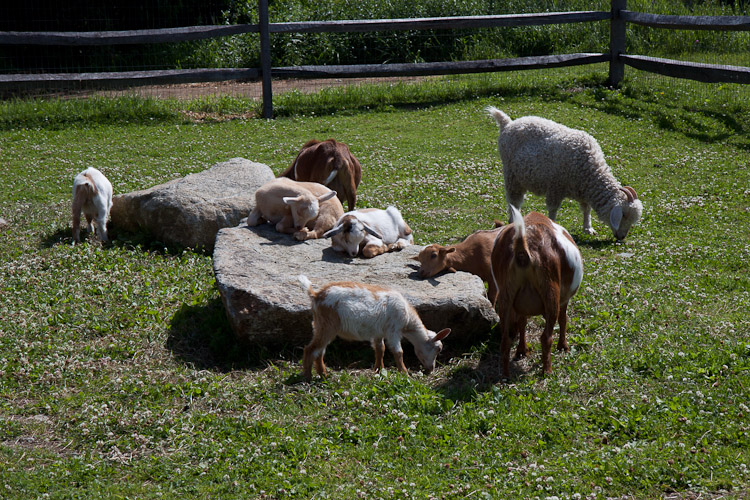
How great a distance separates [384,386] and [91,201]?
4.90 meters

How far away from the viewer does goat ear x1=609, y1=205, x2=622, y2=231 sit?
891 centimetres

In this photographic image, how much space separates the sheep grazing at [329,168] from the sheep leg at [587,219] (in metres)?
2.87

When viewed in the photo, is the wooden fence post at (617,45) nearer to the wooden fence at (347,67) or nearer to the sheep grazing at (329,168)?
the wooden fence at (347,67)

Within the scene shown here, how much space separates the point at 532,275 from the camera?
5.56 metres

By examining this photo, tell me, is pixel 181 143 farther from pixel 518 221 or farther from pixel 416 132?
pixel 518 221

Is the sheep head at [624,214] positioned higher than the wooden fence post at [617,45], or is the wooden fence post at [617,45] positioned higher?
the wooden fence post at [617,45]

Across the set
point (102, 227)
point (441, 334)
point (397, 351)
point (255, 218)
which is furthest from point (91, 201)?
point (441, 334)

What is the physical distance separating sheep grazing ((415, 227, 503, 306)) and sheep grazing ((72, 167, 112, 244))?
13.0ft

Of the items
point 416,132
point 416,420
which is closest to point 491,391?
point 416,420

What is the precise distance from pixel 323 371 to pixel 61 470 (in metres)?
1.95

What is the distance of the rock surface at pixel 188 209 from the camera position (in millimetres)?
8414

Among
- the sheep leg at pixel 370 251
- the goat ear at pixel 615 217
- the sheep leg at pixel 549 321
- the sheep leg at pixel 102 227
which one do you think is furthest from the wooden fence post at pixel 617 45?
the sheep leg at pixel 549 321

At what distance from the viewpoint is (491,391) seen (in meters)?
5.46

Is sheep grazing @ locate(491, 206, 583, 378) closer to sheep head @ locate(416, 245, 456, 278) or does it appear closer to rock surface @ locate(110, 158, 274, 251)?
sheep head @ locate(416, 245, 456, 278)
